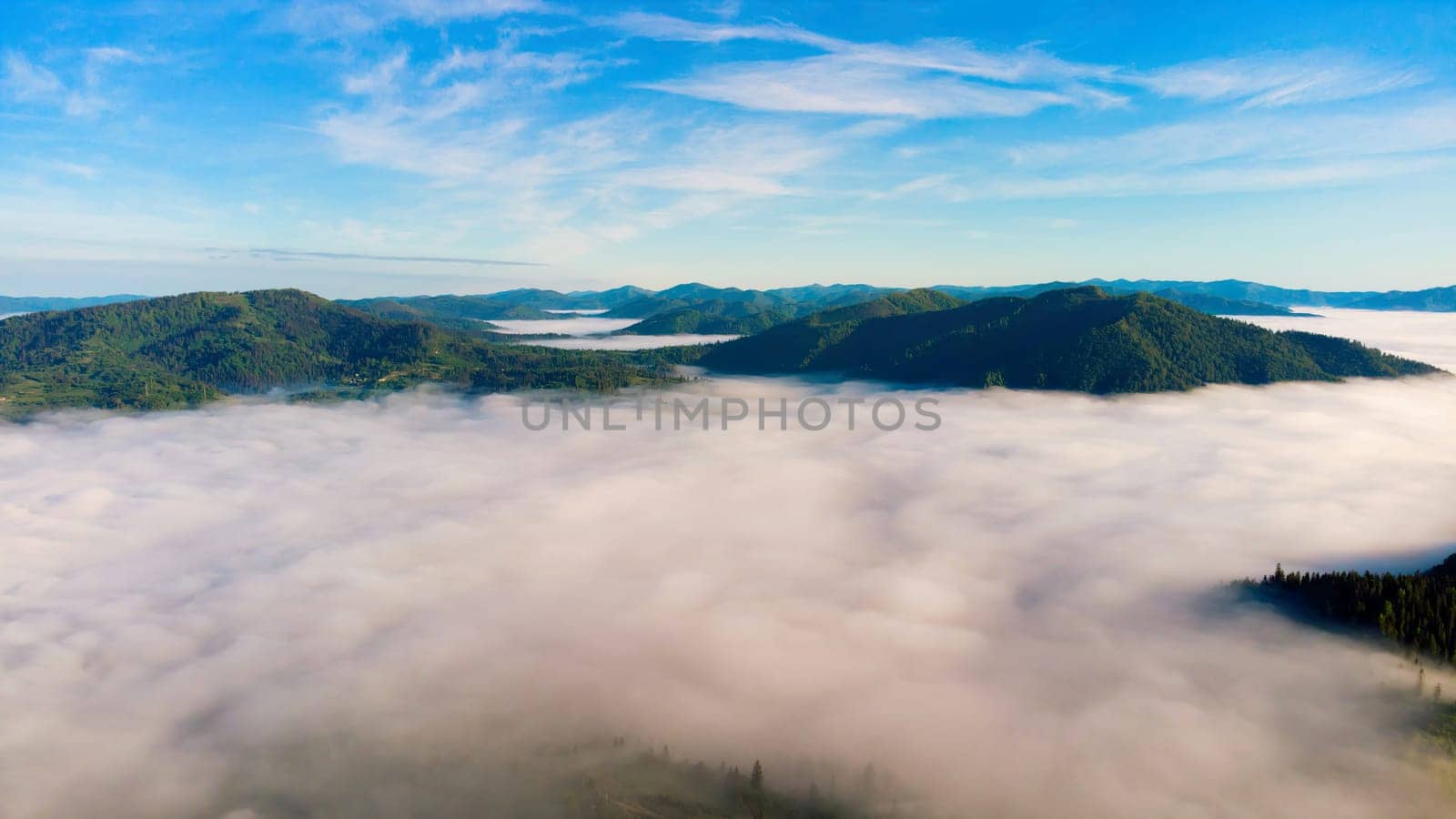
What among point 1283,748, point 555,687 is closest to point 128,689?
point 555,687

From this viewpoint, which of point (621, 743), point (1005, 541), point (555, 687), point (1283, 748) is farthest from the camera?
point (1005, 541)

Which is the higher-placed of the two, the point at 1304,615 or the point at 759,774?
the point at 1304,615

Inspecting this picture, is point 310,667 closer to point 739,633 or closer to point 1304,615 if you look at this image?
point 739,633

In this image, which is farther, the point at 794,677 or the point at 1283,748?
the point at 794,677

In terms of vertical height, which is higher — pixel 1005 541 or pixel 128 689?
pixel 1005 541

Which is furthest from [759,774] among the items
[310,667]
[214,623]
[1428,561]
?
[1428,561]

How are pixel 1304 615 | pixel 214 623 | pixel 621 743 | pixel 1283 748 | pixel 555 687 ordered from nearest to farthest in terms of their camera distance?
1. pixel 1283 748
2. pixel 621 743
3. pixel 555 687
4. pixel 1304 615
5. pixel 214 623

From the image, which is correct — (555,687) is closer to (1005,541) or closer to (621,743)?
(621,743)

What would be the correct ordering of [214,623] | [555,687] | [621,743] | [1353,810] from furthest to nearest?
1. [214,623]
2. [555,687]
3. [621,743]
4. [1353,810]

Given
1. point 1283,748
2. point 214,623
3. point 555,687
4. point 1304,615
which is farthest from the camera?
point 214,623

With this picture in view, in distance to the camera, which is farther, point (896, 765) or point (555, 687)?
point (555, 687)
